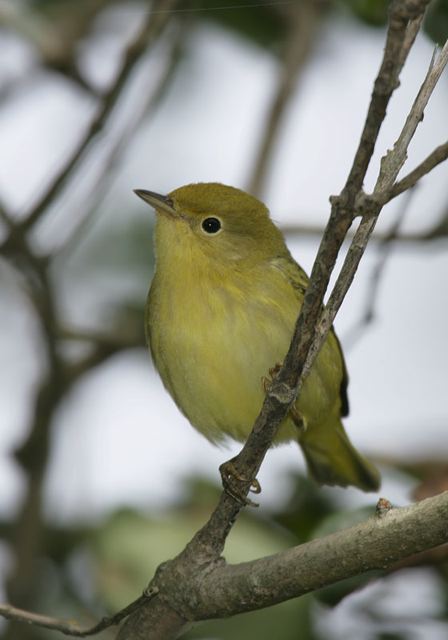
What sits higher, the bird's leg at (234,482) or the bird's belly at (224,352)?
the bird's belly at (224,352)

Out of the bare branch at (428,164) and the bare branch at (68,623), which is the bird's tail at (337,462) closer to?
the bare branch at (68,623)

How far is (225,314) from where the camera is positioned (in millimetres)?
4008

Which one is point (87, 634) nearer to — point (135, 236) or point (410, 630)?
point (410, 630)

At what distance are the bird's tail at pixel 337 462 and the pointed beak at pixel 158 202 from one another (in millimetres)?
1237

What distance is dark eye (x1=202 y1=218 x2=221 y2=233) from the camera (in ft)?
14.4

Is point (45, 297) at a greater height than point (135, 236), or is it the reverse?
point (135, 236)

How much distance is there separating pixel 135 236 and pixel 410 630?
3.03 meters

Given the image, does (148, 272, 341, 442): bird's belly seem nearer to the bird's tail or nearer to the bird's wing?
the bird's wing

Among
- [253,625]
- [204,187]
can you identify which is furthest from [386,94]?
[253,625]

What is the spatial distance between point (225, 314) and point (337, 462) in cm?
131

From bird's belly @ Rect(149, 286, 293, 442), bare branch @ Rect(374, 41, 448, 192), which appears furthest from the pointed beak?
bare branch @ Rect(374, 41, 448, 192)

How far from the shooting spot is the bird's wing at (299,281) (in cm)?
427

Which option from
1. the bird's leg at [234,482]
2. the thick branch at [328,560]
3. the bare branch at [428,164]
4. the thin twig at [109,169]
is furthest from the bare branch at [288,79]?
the bare branch at [428,164]

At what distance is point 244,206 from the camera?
4496 mm
